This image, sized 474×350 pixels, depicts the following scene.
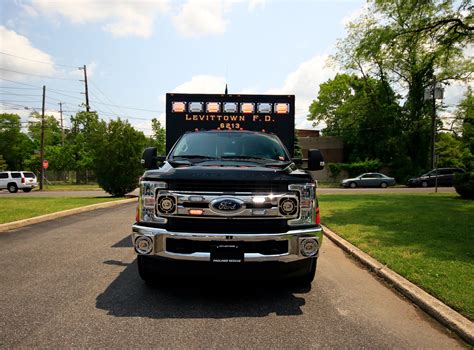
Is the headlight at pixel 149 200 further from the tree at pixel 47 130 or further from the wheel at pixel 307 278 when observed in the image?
the tree at pixel 47 130

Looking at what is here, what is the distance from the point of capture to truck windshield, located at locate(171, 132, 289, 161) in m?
5.72

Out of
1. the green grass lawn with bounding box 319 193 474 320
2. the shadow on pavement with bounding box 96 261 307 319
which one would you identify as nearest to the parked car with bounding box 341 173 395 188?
the green grass lawn with bounding box 319 193 474 320

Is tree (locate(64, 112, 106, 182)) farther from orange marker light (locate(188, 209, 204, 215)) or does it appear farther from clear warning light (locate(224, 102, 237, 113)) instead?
orange marker light (locate(188, 209, 204, 215))

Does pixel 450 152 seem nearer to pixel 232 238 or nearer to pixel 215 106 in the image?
pixel 215 106

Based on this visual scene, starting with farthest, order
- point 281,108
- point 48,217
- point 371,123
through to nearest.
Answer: point 371,123 → point 48,217 → point 281,108

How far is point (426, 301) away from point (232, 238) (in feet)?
7.24

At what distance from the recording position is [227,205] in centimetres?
420

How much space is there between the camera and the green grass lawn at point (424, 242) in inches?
186

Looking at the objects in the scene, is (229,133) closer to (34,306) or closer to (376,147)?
(34,306)

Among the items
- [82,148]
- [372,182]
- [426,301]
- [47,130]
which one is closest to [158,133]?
[82,148]

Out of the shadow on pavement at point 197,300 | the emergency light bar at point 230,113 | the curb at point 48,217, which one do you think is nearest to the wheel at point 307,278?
the shadow on pavement at point 197,300

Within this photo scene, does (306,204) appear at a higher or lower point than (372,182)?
higher

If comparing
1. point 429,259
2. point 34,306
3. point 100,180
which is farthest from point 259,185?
point 100,180

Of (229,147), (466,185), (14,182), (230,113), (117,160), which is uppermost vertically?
(230,113)
